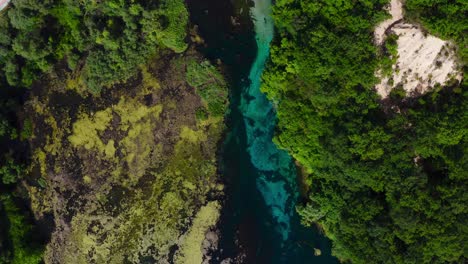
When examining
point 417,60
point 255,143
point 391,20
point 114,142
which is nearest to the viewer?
point 417,60

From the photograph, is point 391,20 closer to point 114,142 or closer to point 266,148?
point 266,148

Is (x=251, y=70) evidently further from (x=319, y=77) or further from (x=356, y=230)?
(x=356, y=230)

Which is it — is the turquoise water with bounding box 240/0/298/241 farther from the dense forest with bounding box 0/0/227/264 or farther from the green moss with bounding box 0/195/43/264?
the green moss with bounding box 0/195/43/264

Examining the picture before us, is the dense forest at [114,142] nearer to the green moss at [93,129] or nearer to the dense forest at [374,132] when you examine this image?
the green moss at [93,129]

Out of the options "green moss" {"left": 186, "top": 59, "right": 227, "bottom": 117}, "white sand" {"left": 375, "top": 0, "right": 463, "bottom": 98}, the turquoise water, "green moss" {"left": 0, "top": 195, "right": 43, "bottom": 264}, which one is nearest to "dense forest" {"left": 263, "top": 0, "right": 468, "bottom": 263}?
"white sand" {"left": 375, "top": 0, "right": 463, "bottom": 98}

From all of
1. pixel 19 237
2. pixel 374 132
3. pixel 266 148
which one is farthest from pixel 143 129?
pixel 374 132

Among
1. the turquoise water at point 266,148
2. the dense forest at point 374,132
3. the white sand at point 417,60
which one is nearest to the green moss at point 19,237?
the turquoise water at point 266,148
